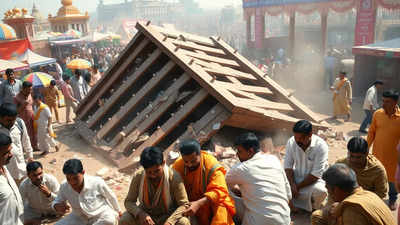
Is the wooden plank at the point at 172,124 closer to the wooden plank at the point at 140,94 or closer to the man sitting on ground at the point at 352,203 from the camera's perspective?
the wooden plank at the point at 140,94

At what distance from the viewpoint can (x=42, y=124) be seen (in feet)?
18.5

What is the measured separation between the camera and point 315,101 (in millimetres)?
10234

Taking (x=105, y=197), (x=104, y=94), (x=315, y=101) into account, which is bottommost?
(x=315, y=101)

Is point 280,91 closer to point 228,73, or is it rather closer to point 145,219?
point 228,73

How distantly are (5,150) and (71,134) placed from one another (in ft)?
13.9

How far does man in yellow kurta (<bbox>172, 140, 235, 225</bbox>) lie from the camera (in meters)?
2.83

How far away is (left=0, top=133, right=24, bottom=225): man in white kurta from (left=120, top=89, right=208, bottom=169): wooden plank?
2.09 m

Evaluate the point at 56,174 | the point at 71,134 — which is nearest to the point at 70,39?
the point at 71,134

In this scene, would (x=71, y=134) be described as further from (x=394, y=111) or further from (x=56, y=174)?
(x=394, y=111)

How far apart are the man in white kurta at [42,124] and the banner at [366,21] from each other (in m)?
13.2

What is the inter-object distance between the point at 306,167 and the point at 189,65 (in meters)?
2.38

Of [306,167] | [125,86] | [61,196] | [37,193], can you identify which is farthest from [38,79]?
[306,167]

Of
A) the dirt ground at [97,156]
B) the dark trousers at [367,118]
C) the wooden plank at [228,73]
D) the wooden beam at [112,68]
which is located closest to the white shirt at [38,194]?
the dirt ground at [97,156]

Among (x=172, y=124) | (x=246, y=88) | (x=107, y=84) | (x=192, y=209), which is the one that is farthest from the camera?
(x=107, y=84)
